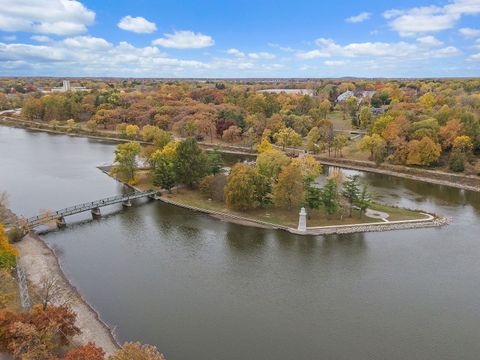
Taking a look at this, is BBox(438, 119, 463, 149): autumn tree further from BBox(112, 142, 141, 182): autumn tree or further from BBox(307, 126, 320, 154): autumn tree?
BBox(112, 142, 141, 182): autumn tree

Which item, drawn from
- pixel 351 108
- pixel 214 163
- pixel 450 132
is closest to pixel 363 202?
pixel 214 163

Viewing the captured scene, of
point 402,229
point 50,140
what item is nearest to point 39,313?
point 402,229

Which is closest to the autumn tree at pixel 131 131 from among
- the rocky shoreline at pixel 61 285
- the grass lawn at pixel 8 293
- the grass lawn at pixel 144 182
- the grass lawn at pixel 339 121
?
the grass lawn at pixel 144 182

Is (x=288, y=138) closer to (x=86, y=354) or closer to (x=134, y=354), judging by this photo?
(x=134, y=354)

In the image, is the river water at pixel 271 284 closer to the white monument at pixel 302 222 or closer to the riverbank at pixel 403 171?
the white monument at pixel 302 222

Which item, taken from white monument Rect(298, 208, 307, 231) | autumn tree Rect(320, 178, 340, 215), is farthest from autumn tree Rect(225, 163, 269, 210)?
autumn tree Rect(320, 178, 340, 215)
